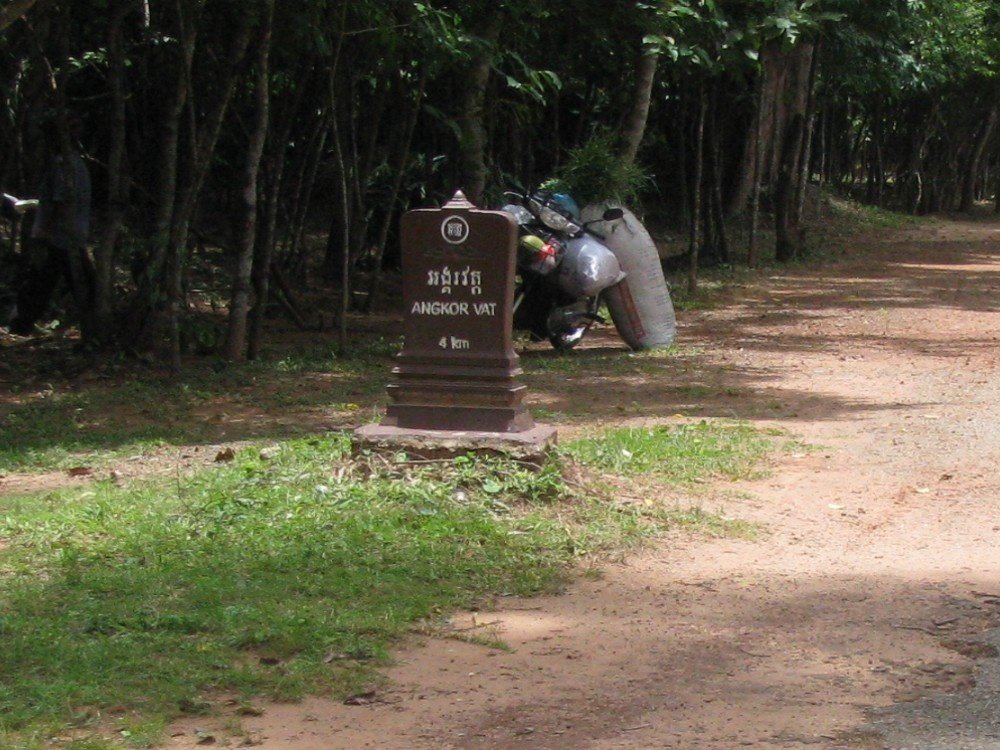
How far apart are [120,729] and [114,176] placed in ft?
26.7

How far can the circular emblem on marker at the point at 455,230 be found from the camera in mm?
7277

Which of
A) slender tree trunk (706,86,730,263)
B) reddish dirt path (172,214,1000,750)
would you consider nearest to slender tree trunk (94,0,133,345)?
reddish dirt path (172,214,1000,750)

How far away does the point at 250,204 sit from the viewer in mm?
11562

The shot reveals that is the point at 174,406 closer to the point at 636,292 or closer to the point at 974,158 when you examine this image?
the point at 636,292

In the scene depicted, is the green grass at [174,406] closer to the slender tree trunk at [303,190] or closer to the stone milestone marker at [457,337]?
the stone milestone marker at [457,337]

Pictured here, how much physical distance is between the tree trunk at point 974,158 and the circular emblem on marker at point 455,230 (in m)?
36.3

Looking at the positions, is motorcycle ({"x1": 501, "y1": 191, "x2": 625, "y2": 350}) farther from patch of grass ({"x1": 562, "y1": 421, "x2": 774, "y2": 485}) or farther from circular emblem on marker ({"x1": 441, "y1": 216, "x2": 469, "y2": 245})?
circular emblem on marker ({"x1": 441, "y1": 216, "x2": 469, "y2": 245})

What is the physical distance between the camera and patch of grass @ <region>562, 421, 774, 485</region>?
7.95 meters

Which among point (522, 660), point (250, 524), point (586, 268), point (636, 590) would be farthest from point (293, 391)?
point (522, 660)

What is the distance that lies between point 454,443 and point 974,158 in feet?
127

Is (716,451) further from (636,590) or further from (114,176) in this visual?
(114,176)

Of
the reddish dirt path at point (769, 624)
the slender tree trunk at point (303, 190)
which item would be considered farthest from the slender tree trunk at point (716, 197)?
the reddish dirt path at point (769, 624)

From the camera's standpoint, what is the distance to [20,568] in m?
5.93

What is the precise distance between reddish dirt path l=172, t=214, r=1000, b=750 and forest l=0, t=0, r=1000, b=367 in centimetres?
412
